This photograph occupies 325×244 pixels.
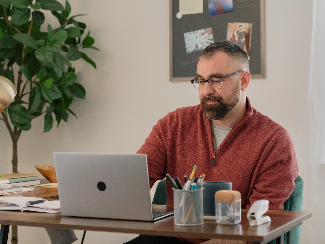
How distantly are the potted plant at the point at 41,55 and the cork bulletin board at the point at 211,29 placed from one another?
→ 595mm

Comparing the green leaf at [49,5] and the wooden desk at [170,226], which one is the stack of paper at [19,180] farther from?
the green leaf at [49,5]

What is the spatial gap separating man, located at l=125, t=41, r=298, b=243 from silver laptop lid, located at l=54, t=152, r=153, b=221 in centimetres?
50

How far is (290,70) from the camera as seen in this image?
2537mm

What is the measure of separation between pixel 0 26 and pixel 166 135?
1536 millimetres

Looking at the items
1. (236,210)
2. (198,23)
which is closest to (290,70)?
(198,23)

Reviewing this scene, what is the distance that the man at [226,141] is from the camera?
1.69 meters

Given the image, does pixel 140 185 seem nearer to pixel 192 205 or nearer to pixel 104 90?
pixel 192 205

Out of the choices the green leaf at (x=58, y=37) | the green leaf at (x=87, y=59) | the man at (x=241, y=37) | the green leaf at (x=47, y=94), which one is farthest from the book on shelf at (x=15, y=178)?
the man at (x=241, y=37)

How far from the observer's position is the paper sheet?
2.77 metres

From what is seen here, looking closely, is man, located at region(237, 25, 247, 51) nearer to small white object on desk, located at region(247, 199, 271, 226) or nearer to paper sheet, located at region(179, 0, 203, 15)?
paper sheet, located at region(179, 0, 203, 15)

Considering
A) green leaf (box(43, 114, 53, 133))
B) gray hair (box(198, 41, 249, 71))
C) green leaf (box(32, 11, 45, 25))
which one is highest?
green leaf (box(32, 11, 45, 25))

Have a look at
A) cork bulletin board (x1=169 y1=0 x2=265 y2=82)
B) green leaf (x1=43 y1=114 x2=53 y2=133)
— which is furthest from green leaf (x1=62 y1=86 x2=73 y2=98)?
cork bulletin board (x1=169 y1=0 x2=265 y2=82)

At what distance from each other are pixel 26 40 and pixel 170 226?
1901mm

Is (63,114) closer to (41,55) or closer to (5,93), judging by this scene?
(41,55)
